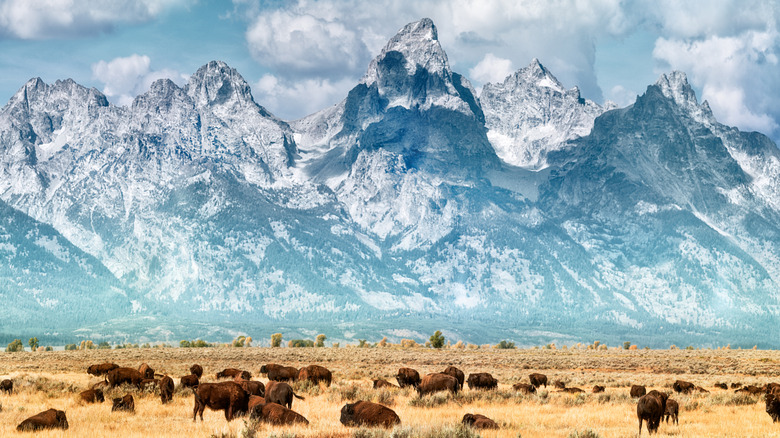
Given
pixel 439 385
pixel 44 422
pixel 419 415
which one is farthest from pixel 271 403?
pixel 439 385

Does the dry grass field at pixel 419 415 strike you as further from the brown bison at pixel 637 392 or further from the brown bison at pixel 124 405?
the brown bison at pixel 637 392

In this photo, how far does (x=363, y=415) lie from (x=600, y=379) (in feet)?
93.4

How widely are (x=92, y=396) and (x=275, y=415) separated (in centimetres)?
942

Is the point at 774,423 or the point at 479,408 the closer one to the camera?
the point at 774,423

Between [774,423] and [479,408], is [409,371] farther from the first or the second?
[774,423]

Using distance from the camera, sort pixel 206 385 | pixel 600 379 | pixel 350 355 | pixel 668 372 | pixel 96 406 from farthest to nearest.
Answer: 1. pixel 350 355
2. pixel 668 372
3. pixel 600 379
4. pixel 96 406
5. pixel 206 385

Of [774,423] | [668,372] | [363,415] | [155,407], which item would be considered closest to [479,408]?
[363,415]

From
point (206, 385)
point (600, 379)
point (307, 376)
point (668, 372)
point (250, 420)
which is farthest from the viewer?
point (668, 372)

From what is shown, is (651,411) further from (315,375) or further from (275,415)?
(315,375)

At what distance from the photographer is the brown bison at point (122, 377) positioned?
3020cm

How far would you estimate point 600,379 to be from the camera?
45.6 m

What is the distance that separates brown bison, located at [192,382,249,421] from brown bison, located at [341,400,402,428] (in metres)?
3.46

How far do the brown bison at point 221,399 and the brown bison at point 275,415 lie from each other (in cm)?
153

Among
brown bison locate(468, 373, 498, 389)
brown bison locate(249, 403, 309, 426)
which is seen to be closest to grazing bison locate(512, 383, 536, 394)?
brown bison locate(468, 373, 498, 389)
